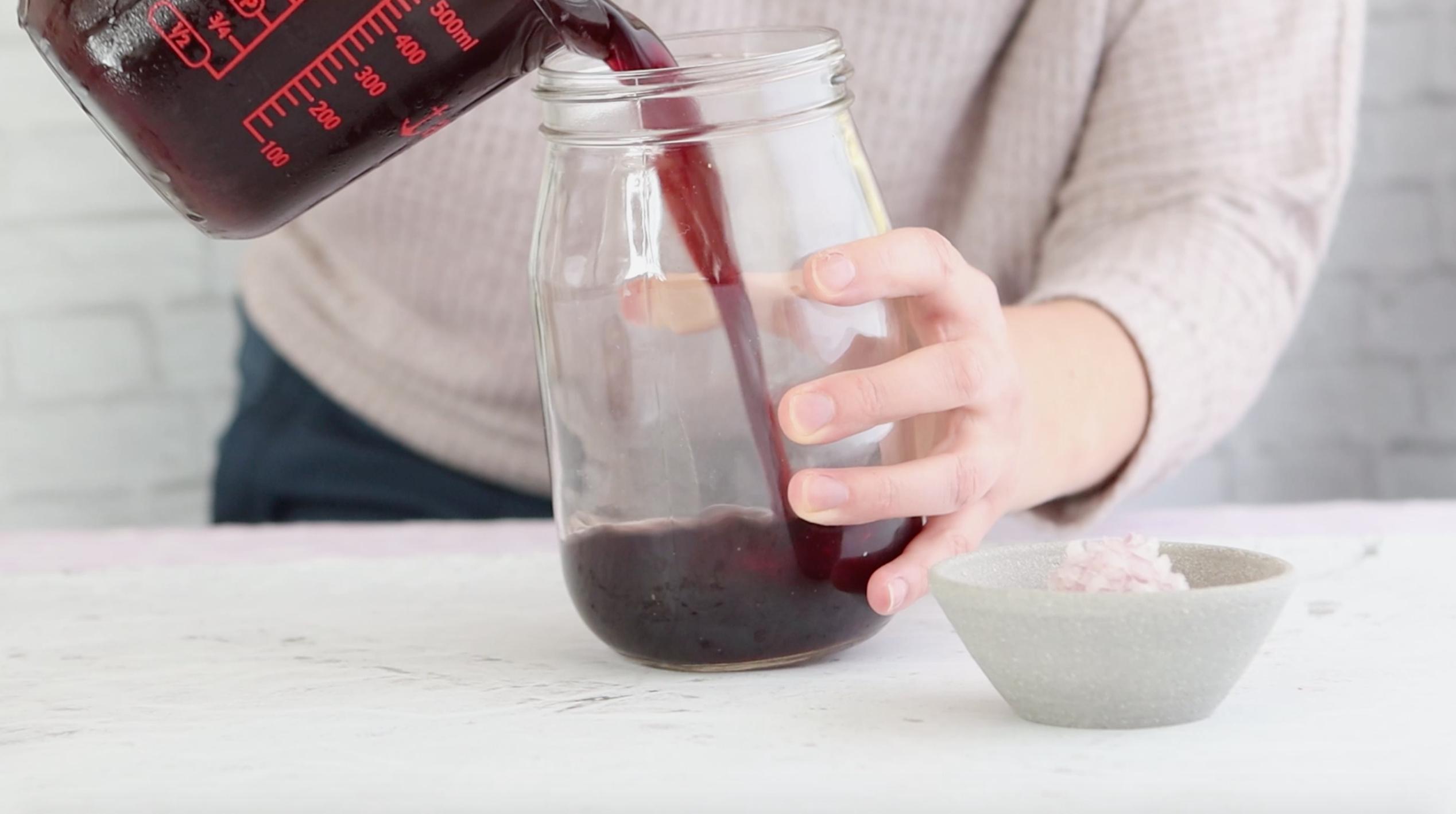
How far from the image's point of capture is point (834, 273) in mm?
521

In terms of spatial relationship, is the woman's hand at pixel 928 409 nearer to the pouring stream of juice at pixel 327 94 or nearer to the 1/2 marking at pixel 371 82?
the pouring stream of juice at pixel 327 94

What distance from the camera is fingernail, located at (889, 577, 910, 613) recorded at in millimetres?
555

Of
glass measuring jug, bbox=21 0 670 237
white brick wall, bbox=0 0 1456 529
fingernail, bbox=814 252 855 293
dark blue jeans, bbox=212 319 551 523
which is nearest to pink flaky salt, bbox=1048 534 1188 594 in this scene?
fingernail, bbox=814 252 855 293

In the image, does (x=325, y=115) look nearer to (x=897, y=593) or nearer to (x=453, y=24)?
(x=453, y=24)

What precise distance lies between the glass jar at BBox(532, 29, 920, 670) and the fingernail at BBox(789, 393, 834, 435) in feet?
0.07

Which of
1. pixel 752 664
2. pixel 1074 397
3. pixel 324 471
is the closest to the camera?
pixel 752 664

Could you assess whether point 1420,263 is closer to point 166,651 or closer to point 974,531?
point 974,531

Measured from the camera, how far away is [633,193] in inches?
21.8

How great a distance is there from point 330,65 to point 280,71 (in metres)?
0.02

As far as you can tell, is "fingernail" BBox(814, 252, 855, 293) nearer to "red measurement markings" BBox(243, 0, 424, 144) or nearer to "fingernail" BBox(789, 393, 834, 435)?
"fingernail" BBox(789, 393, 834, 435)

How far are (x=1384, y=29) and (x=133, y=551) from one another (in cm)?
132

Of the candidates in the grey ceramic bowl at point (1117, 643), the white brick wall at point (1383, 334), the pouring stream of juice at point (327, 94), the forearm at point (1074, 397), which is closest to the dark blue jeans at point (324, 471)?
the forearm at point (1074, 397)

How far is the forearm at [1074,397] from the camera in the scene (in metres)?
0.72

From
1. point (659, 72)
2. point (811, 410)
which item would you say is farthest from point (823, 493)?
point (659, 72)
